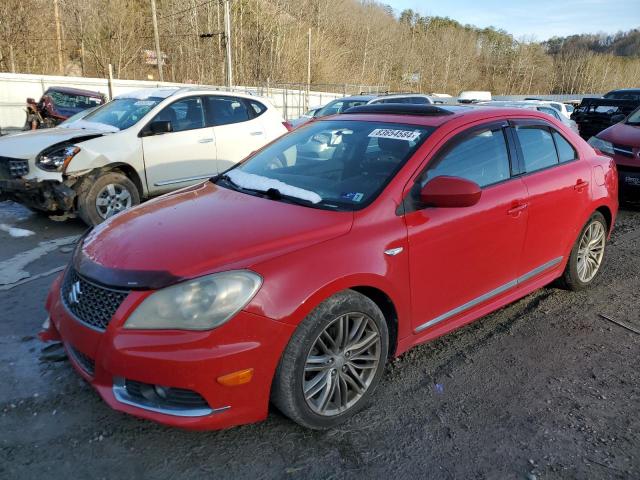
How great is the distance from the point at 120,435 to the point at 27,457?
16.1 inches

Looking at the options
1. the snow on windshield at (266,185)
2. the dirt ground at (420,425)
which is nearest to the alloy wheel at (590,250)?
the dirt ground at (420,425)

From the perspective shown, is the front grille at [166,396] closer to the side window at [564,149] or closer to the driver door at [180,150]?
the side window at [564,149]

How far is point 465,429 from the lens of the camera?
8.44 ft

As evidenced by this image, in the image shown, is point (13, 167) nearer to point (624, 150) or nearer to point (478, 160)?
point (478, 160)

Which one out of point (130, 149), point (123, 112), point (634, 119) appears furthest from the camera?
point (634, 119)

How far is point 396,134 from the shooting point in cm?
314

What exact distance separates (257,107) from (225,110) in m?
0.71

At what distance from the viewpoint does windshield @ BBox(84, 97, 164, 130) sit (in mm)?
6562

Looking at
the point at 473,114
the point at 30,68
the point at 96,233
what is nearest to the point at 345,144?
the point at 473,114

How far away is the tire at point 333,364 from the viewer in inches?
90.4

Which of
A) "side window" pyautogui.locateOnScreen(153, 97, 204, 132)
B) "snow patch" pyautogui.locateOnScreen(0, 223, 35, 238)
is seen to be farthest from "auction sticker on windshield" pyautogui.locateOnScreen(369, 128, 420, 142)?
"snow patch" pyautogui.locateOnScreen(0, 223, 35, 238)

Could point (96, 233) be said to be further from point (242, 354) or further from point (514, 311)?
point (514, 311)

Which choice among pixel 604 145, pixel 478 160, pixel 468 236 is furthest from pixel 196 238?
pixel 604 145

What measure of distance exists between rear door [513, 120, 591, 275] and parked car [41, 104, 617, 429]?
0.06 ft
